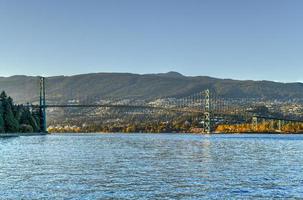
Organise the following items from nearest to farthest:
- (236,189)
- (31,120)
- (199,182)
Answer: (236,189) < (199,182) < (31,120)

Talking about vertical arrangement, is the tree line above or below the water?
above

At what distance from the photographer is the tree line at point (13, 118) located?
445 ft

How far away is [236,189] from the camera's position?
32844 millimetres

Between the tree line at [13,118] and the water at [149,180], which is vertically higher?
the tree line at [13,118]

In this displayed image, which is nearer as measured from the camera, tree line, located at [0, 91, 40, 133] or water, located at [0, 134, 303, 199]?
water, located at [0, 134, 303, 199]

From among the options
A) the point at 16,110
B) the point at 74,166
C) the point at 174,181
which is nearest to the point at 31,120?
the point at 16,110

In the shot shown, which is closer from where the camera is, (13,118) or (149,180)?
(149,180)

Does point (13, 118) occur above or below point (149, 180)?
above

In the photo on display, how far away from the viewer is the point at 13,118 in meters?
140

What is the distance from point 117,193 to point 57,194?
3.25 metres

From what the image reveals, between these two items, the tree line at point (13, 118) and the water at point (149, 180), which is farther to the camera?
the tree line at point (13, 118)

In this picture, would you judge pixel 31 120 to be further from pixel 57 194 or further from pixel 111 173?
pixel 57 194

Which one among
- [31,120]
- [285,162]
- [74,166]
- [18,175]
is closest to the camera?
[18,175]

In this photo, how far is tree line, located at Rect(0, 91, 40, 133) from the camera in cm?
13575
